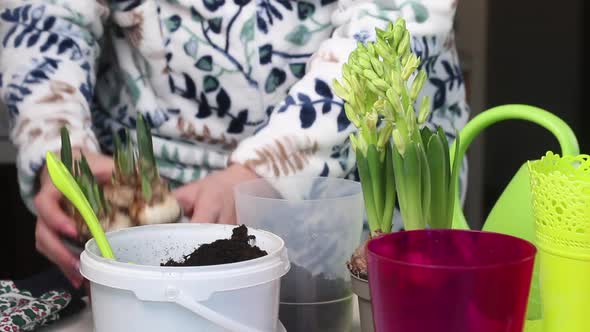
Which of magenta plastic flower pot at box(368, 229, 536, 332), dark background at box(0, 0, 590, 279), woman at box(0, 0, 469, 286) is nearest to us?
magenta plastic flower pot at box(368, 229, 536, 332)

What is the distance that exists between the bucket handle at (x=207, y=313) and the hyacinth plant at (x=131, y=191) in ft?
0.41

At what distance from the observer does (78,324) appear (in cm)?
54

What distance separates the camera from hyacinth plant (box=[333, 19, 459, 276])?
395 mm

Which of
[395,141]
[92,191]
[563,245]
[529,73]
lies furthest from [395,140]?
[529,73]

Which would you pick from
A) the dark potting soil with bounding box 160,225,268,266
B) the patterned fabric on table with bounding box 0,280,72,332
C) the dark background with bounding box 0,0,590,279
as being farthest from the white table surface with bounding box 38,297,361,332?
the dark background with bounding box 0,0,590,279

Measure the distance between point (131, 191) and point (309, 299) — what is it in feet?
0.44

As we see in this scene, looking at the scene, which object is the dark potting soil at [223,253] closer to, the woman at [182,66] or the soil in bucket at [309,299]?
the soil in bucket at [309,299]

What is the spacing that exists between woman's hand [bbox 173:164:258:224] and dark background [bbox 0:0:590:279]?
182 centimetres

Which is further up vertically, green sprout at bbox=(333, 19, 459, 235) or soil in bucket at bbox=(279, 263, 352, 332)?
green sprout at bbox=(333, 19, 459, 235)

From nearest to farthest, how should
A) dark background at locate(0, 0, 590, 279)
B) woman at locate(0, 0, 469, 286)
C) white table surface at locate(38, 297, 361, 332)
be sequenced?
white table surface at locate(38, 297, 361, 332) < woman at locate(0, 0, 469, 286) < dark background at locate(0, 0, 590, 279)

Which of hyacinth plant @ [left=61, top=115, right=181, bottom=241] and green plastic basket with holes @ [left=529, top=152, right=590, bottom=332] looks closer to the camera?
green plastic basket with holes @ [left=529, top=152, right=590, bottom=332]

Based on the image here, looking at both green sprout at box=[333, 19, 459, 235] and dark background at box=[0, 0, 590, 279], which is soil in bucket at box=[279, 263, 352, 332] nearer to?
green sprout at box=[333, 19, 459, 235]

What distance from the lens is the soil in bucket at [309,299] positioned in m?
0.48

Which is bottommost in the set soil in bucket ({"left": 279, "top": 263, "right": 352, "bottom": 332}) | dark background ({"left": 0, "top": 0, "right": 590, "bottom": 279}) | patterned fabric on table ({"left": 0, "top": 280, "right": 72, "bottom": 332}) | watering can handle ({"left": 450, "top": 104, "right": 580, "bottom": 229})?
dark background ({"left": 0, "top": 0, "right": 590, "bottom": 279})
